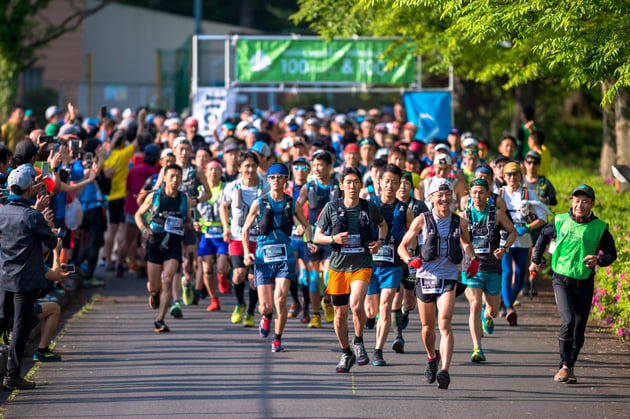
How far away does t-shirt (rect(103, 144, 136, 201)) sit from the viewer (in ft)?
51.8

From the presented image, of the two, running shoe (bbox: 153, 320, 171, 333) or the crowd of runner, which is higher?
the crowd of runner

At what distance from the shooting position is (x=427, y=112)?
2033 centimetres

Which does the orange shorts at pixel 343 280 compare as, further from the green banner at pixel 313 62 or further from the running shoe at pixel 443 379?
the green banner at pixel 313 62

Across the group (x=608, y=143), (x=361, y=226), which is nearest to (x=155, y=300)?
(x=361, y=226)

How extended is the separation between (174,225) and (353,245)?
8.73 ft

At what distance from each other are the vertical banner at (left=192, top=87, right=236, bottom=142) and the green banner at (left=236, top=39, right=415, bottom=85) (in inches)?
28.8

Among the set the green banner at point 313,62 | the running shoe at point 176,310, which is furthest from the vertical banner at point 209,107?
the running shoe at point 176,310

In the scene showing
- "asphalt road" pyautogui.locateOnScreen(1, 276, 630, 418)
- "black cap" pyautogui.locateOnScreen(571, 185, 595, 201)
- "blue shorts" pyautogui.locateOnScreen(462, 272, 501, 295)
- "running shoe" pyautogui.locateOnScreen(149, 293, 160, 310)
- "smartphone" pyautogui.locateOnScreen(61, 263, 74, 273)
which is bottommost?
"asphalt road" pyautogui.locateOnScreen(1, 276, 630, 418)

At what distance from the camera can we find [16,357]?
934cm

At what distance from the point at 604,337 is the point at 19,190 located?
20.9ft

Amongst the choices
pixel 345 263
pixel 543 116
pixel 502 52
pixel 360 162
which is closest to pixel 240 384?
pixel 345 263

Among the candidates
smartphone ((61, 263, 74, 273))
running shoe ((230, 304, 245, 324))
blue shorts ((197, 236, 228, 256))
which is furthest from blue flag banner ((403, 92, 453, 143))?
smartphone ((61, 263, 74, 273))

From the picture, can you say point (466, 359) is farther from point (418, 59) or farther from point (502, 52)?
point (418, 59)

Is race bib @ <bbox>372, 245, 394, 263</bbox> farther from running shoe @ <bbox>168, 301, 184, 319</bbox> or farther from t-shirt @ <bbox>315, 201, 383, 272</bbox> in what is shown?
running shoe @ <bbox>168, 301, 184, 319</bbox>
